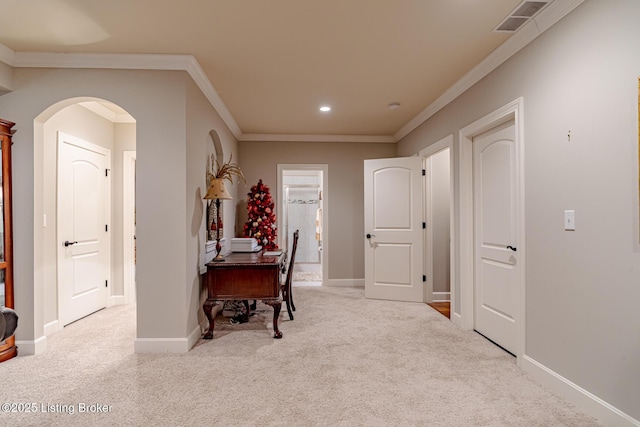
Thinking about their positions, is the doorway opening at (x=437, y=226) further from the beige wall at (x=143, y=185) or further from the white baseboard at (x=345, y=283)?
the beige wall at (x=143, y=185)

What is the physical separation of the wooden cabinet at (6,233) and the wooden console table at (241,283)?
1509mm

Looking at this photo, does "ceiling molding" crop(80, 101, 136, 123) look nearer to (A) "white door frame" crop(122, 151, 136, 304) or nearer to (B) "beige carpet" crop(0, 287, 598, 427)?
(A) "white door frame" crop(122, 151, 136, 304)

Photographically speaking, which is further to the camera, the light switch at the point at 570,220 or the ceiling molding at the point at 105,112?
the ceiling molding at the point at 105,112

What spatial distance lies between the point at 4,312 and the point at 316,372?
1978 millimetres

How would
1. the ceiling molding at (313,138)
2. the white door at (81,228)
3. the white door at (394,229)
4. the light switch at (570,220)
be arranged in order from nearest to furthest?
the light switch at (570,220) → the white door at (81,228) → the white door at (394,229) → the ceiling molding at (313,138)

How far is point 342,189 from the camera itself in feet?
19.4

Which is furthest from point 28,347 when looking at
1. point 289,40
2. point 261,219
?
point 289,40

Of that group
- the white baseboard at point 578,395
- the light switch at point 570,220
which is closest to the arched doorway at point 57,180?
the light switch at point 570,220

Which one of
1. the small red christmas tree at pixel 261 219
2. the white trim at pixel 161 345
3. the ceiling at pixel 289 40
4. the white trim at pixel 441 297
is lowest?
the white trim at pixel 441 297

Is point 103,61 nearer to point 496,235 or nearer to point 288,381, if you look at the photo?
point 288,381

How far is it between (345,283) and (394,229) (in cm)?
150

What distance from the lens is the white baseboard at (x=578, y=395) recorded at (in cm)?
183

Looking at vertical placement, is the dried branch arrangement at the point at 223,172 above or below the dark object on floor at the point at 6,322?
above

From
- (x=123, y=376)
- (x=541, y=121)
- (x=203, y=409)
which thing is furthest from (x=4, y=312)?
(x=541, y=121)
